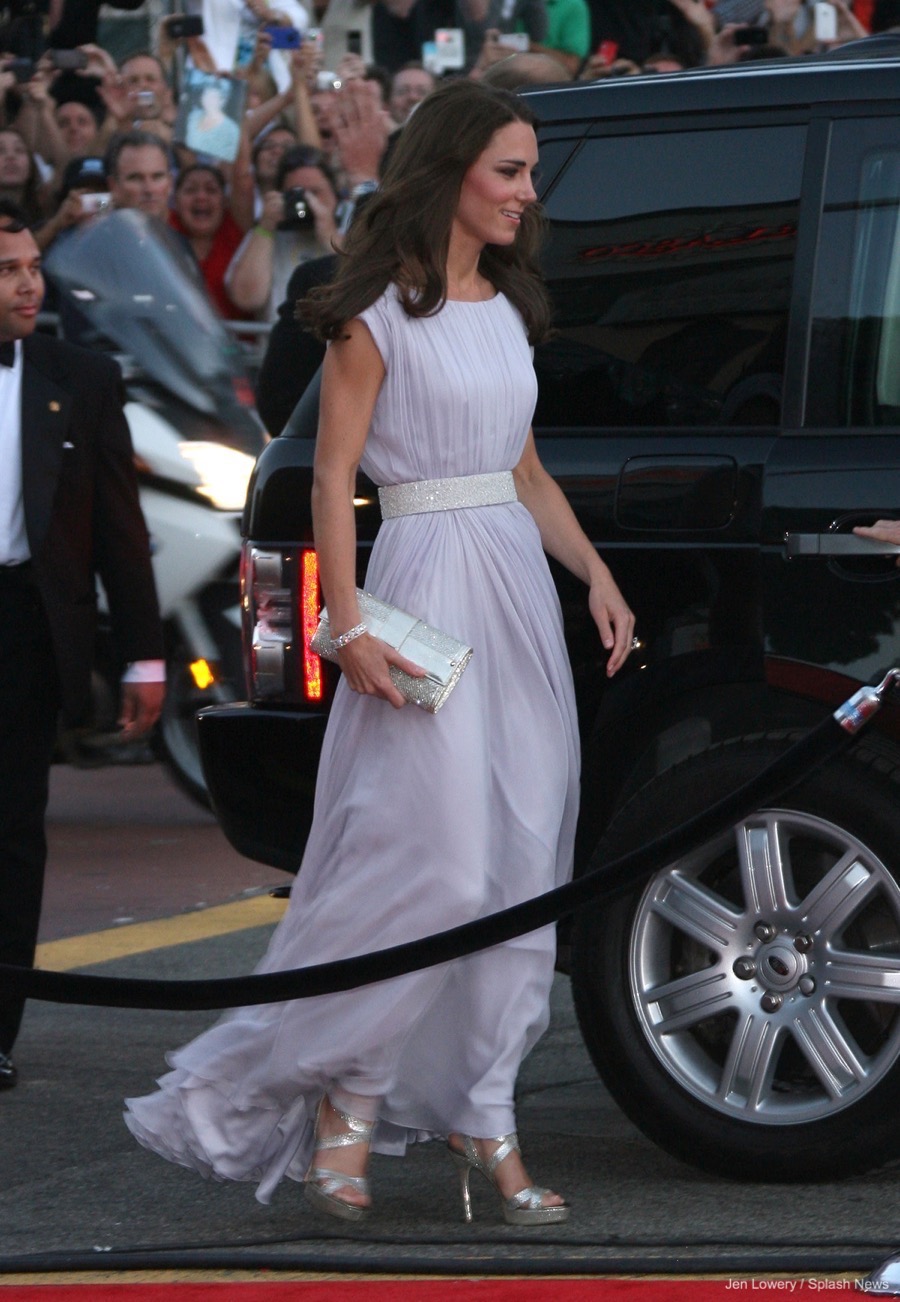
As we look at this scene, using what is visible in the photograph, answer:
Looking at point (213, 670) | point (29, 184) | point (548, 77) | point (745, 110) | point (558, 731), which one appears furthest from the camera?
point (29, 184)

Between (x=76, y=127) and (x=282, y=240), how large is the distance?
88.1 inches

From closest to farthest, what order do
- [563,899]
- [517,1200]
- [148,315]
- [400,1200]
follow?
1. [563,899]
2. [517,1200]
3. [400,1200]
4. [148,315]

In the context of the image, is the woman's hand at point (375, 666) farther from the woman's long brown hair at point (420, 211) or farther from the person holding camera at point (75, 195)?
the person holding camera at point (75, 195)

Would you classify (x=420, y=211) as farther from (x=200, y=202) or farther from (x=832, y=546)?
(x=200, y=202)

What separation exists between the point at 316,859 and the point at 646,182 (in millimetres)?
1413

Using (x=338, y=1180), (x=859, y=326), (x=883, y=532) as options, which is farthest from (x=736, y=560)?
(x=338, y=1180)

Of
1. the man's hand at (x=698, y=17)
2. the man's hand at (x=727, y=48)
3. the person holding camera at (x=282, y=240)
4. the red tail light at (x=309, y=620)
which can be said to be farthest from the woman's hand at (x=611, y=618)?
the man's hand at (x=698, y=17)

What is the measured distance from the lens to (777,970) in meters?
4.22

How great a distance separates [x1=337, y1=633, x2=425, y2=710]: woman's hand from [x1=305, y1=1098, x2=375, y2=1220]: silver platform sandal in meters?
0.73

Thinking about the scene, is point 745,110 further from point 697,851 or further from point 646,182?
point 697,851

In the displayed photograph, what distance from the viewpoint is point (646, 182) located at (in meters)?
4.52

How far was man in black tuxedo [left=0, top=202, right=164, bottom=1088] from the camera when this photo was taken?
5305 mm

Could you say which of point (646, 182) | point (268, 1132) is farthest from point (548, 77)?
point (268, 1132)

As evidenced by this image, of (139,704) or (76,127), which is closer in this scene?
(139,704)
